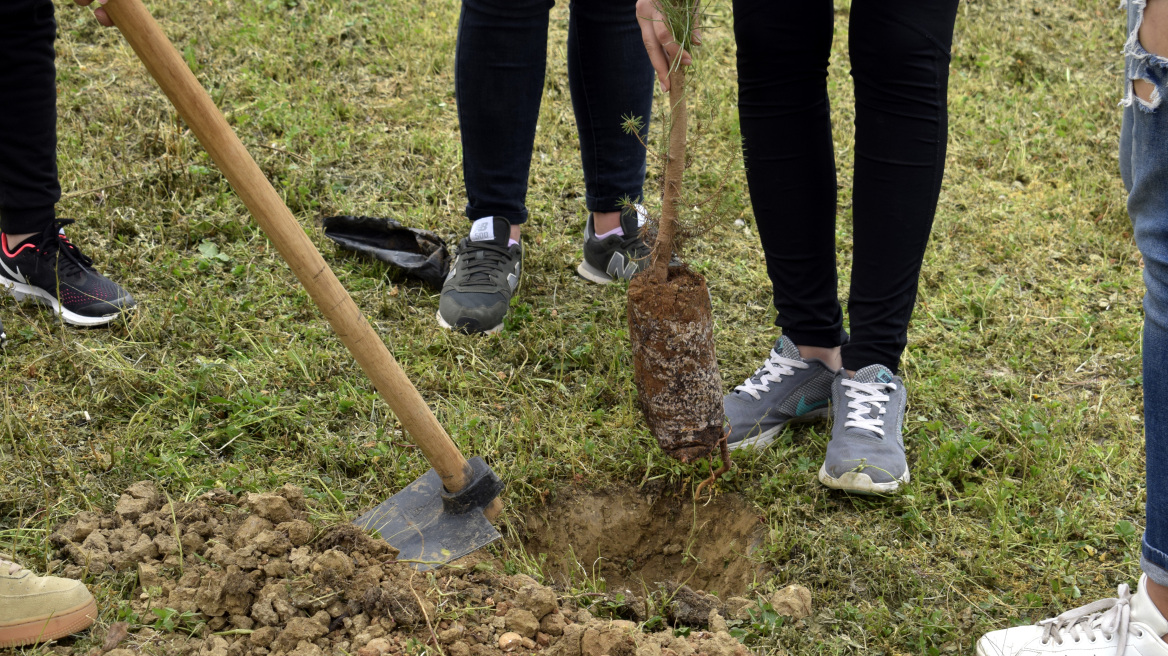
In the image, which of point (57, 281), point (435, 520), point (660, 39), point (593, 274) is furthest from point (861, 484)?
point (57, 281)

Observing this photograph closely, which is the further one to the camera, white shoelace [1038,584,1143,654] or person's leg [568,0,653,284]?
person's leg [568,0,653,284]

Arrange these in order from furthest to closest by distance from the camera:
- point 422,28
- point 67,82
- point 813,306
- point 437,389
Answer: point 422,28 → point 67,82 → point 437,389 → point 813,306

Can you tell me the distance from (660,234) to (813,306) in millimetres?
462

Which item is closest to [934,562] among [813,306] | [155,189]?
[813,306]

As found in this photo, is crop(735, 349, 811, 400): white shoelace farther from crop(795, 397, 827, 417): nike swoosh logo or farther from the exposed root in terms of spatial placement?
the exposed root

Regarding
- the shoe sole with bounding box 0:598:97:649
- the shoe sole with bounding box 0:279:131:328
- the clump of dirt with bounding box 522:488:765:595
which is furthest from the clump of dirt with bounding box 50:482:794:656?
the shoe sole with bounding box 0:279:131:328

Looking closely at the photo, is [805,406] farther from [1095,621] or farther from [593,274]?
[593,274]

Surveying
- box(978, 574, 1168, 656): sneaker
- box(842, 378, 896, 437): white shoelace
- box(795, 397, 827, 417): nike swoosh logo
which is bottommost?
box(978, 574, 1168, 656): sneaker

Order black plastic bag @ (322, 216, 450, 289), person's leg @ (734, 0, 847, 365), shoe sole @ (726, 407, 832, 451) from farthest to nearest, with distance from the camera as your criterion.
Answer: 1. black plastic bag @ (322, 216, 450, 289)
2. shoe sole @ (726, 407, 832, 451)
3. person's leg @ (734, 0, 847, 365)

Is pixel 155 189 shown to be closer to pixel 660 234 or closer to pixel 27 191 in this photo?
pixel 27 191

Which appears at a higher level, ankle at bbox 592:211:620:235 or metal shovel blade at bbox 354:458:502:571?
ankle at bbox 592:211:620:235

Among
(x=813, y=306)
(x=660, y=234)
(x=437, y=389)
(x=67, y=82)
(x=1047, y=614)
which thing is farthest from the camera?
(x=67, y=82)

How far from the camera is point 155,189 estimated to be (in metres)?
2.96

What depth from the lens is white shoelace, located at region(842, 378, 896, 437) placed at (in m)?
1.99
